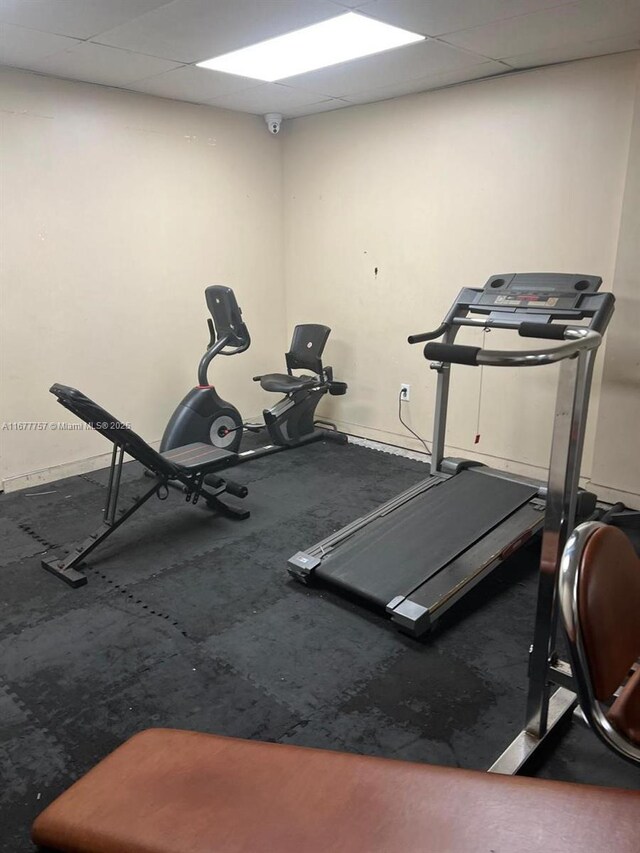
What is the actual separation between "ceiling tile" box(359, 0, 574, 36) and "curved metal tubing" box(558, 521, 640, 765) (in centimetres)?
225

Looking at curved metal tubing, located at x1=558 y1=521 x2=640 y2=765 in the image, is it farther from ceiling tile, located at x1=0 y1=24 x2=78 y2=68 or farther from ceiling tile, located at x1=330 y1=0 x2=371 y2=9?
ceiling tile, located at x1=0 y1=24 x2=78 y2=68

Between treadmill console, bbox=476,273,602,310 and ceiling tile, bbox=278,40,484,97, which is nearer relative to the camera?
treadmill console, bbox=476,273,602,310

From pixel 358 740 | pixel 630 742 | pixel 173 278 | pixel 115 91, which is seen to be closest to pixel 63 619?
pixel 358 740

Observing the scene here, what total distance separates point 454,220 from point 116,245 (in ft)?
7.27

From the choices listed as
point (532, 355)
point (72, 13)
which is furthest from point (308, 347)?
point (532, 355)

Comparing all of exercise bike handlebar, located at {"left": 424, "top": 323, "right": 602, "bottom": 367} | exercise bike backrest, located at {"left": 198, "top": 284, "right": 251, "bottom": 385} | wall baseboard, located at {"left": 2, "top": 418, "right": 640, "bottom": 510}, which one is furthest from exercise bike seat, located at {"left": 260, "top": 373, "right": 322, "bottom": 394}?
exercise bike handlebar, located at {"left": 424, "top": 323, "right": 602, "bottom": 367}

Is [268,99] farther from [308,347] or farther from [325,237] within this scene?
[308,347]

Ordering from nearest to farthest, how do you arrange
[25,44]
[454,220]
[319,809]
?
[319,809] < [25,44] < [454,220]

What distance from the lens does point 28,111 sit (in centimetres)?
344

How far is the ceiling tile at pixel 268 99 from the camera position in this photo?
381 cm

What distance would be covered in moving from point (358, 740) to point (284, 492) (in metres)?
2.01

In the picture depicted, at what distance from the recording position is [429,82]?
364 centimetres

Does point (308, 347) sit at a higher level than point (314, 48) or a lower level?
lower

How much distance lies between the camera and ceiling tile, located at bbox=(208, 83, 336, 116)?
3814mm
